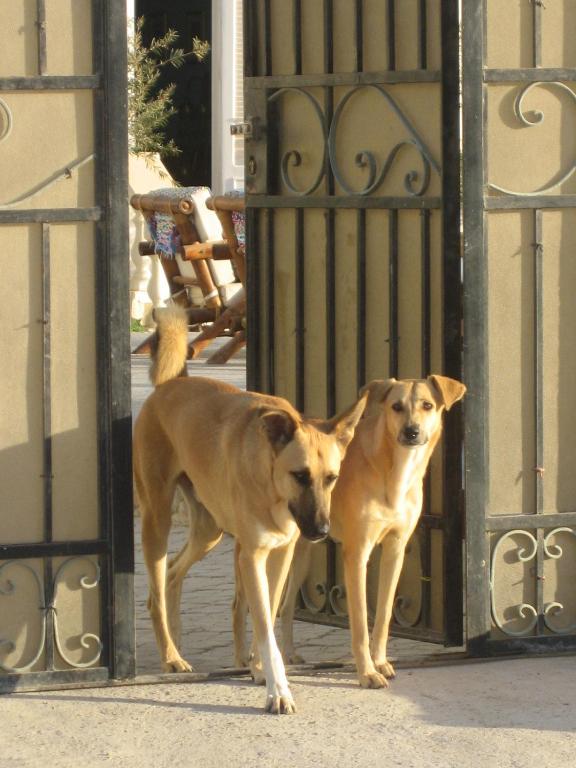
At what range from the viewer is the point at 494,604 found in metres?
6.10

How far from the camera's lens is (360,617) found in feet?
18.9

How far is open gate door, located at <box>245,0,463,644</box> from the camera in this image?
20.2 feet

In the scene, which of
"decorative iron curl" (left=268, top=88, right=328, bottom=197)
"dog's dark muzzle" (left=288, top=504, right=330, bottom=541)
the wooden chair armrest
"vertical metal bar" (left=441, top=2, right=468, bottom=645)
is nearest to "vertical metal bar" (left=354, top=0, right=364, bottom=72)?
"decorative iron curl" (left=268, top=88, right=328, bottom=197)

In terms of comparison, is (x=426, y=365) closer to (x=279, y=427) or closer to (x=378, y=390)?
(x=378, y=390)

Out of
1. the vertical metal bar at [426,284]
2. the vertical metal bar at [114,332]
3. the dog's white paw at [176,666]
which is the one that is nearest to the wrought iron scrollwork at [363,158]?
the vertical metal bar at [426,284]

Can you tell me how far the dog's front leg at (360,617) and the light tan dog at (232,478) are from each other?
0.23 m

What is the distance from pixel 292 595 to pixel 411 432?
3.14 feet

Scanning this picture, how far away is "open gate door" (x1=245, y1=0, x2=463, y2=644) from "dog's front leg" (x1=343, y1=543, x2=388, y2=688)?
0.51 meters

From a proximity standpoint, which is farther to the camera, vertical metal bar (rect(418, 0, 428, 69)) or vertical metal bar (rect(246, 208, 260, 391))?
vertical metal bar (rect(246, 208, 260, 391))

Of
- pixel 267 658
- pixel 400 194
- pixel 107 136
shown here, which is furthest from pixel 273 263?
pixel 267 658

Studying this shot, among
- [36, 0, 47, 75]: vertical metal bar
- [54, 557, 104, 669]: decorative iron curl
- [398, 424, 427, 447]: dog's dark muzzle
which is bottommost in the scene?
[54, 557, 104, 669]: decorative iron curl

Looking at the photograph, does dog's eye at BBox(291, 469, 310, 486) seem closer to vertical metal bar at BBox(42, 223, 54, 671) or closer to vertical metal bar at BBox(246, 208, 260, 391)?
vertical metal bar at BBox(42, 223, 54, 671)

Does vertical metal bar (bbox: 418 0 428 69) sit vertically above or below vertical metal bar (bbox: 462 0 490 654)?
above

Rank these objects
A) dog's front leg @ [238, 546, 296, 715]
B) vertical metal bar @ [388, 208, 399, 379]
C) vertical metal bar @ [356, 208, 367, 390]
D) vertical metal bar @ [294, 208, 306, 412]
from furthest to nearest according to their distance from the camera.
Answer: vertical metal bar @ [294, 208, 306, 412]
vertical metal bar @ [356, 208, 367, 390]
vertical metal bar @ [388, 208, 399, 379]
dog's front leg @ [238, 546, 296, 715]
